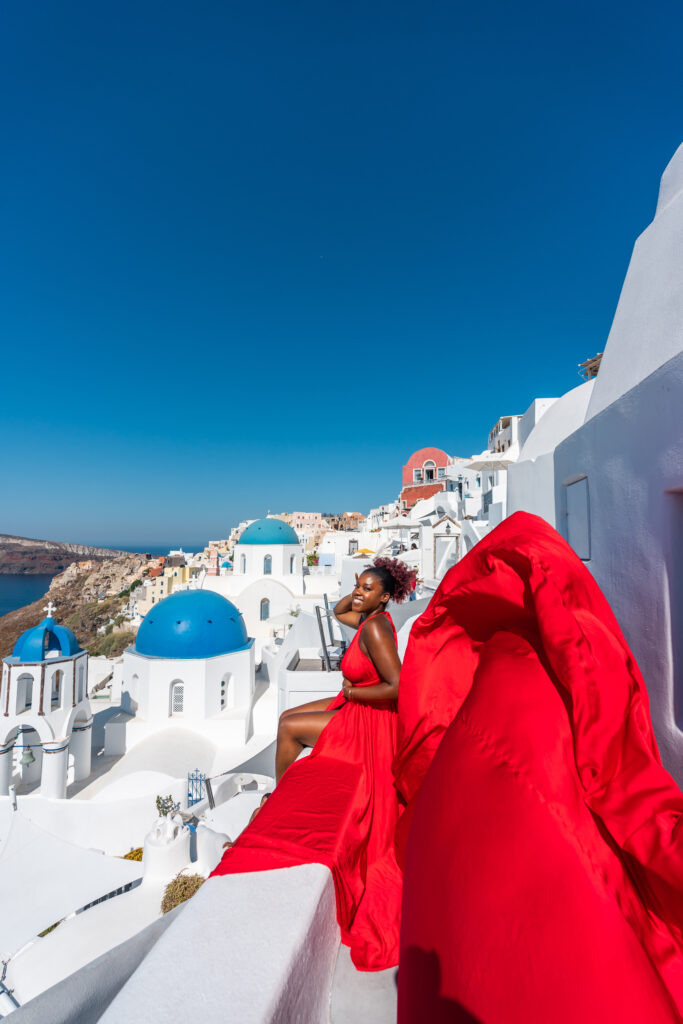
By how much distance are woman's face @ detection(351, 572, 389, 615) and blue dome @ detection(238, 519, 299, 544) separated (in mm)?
21635

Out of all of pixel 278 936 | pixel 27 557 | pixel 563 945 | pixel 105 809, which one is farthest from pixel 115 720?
pixel 27 557

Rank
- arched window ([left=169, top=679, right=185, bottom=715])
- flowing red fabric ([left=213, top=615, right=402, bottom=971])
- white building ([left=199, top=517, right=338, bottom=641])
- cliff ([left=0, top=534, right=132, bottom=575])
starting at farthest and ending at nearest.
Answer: cliff ([left=0, top=534, right=132, bottom=575]) → white building ([left=199, top=517, right=338, bottom=641]) → arched window ([left=169, top=679, right=185, bottom=715]) → flowing red fabric ([left=213, top=615, right=402, bottom=971])

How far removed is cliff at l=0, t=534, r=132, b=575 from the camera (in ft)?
456

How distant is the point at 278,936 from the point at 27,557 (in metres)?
176

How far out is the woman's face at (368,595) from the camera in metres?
2.83

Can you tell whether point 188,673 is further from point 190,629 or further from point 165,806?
point 165,806

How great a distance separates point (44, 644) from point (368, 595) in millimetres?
11346

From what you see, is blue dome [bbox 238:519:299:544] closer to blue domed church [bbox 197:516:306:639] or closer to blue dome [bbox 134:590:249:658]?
blue domed church [bbox 197:516:306:639]

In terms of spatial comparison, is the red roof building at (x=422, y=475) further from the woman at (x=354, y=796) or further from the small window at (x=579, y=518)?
the woman at (x=354, y=796)

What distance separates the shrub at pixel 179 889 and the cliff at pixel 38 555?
14025cm

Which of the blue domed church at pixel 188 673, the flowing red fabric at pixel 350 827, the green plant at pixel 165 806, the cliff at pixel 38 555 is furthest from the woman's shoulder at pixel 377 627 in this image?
the cliff at pixel 38 555

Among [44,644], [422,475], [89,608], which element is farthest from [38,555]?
[44,644]

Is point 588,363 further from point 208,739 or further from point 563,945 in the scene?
point 208,739

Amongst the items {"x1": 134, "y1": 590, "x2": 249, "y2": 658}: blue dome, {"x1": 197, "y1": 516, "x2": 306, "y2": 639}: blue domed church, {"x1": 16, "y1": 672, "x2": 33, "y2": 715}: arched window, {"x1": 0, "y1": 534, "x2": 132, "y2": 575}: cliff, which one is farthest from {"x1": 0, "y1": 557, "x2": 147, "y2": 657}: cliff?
{"x1": 0, "y1": 534, "x2": 132, "y2": 575}: cliff
